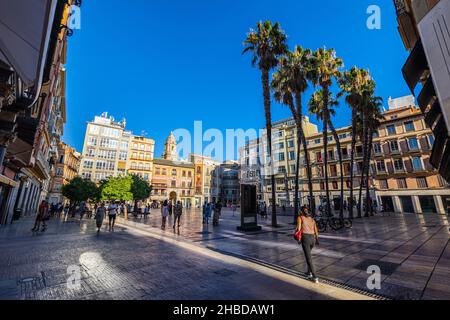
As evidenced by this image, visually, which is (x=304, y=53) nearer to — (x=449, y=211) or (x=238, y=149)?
(x=449, y=211)

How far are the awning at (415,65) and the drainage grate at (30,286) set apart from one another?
842cm

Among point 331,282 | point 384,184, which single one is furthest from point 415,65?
point 384,184

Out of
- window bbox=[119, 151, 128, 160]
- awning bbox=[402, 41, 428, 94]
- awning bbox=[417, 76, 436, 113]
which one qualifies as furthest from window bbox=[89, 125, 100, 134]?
awning bbox=[417, 76, 436, 113]

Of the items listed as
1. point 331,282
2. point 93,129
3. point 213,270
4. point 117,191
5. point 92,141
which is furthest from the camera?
point 93,129

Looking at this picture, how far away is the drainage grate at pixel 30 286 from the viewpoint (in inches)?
154

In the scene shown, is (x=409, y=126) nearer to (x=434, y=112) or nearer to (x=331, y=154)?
(x=331, y=154)

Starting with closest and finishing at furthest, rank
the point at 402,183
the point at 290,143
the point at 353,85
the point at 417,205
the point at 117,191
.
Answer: the point at 353,85 → the point at 117,191 → the point at 417,205 → the point at 402,183 → the point at 290,143

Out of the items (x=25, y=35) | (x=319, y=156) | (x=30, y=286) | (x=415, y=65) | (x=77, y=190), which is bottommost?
(x=30, y=286)

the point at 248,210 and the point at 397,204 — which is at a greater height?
the point at 397,204

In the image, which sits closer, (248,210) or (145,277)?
(145,277)

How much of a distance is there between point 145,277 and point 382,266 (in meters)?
6.67

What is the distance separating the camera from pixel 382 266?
601cm

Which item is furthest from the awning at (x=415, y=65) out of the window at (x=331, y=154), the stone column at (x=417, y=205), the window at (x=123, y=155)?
the window at (x=123, y=155)

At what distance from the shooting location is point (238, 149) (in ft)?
248
